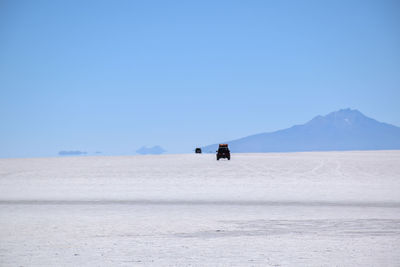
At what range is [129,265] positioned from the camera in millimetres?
7969

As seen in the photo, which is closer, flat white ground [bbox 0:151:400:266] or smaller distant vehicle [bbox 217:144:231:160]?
flat white ground [bbox 0:151:400:266]

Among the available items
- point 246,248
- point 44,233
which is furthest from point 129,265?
point 44,233

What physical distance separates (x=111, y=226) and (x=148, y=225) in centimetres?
90

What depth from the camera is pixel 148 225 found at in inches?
482

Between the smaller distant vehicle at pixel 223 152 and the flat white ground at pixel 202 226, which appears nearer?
the flat white ground at pixel 202 226

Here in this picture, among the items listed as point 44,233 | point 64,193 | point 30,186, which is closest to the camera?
point 44,233

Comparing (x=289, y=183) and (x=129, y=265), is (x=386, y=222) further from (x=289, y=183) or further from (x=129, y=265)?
(x=289, y=183)

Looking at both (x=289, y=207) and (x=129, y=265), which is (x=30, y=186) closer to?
(x=289, y=207)

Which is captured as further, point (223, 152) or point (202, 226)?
point (223, 152)

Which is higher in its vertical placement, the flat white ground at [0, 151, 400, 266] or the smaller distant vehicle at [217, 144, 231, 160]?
the smaller distant vehicle at [217, 144, 231, 160]

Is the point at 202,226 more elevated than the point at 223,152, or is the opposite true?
the point at 223,152

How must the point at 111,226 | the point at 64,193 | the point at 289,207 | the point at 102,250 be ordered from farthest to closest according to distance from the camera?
the point at 64,193 → the point at 289,207 → the point at 111,226 → the point at 102,250

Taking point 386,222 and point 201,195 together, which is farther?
point 201,195

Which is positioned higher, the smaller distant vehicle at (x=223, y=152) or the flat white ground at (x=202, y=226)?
the smaller distant vehicle at (x=223, y=152)
